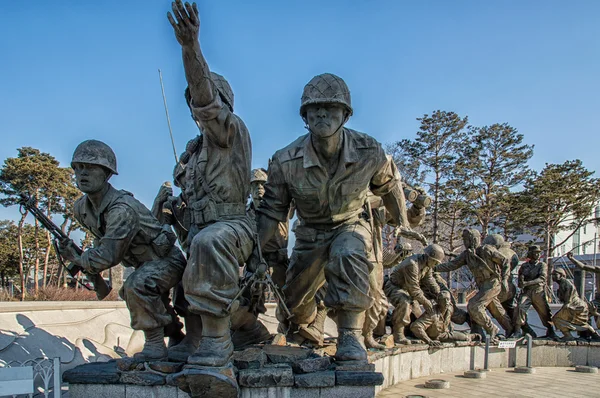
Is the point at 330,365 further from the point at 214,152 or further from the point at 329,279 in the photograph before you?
the point at 214,152

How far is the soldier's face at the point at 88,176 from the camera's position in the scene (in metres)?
4.16

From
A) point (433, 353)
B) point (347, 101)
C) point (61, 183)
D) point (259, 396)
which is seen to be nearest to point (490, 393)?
point (433, 353)

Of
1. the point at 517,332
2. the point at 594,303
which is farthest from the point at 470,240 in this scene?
the point at 594,303

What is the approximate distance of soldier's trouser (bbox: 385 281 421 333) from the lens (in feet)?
25.5

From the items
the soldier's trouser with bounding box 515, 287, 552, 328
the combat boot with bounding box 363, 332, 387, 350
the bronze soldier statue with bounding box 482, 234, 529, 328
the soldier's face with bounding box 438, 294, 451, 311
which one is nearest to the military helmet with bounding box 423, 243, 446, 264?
the soldier's face with bounding box 438, 294, 451, 311

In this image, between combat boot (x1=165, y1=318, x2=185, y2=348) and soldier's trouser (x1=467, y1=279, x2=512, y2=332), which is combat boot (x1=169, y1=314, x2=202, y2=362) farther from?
soldier's trouser (x1=467, y1=279, x2=512, y2=332)

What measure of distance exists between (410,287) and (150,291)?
486 cm

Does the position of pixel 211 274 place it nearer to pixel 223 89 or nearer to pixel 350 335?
pixel 350 335

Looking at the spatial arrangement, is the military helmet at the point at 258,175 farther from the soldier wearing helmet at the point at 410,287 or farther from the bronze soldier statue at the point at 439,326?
the bronze soldier statue at the point at 439,326

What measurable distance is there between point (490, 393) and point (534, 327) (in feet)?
16.1

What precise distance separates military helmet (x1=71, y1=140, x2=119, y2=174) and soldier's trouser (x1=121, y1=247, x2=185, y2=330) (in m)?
0.89

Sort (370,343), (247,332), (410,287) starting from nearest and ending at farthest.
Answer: (247,332) → (370,343) → (410,287)

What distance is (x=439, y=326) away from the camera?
321 inches

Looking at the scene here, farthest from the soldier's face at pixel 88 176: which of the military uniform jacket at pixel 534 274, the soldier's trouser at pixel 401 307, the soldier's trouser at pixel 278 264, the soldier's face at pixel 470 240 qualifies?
the military uniform jacket at pixel 534 274
